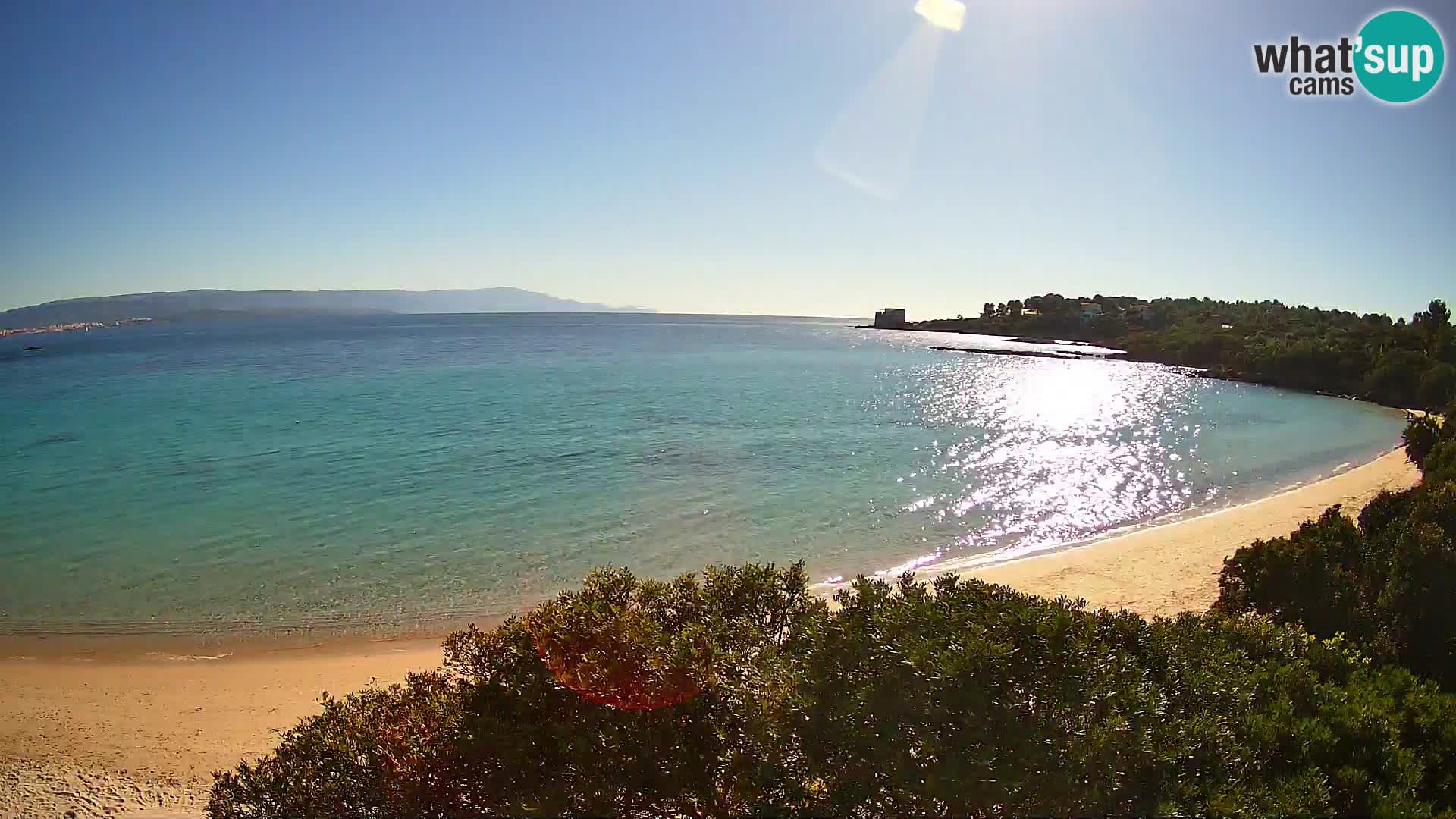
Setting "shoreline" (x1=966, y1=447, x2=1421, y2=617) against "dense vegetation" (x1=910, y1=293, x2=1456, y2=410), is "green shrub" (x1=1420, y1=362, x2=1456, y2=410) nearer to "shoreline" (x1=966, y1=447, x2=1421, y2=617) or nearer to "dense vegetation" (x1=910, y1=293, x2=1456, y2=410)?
"dense vegetation" (x1=910, y1=293, x2=1456, y2=410)

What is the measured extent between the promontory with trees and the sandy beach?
5127mm

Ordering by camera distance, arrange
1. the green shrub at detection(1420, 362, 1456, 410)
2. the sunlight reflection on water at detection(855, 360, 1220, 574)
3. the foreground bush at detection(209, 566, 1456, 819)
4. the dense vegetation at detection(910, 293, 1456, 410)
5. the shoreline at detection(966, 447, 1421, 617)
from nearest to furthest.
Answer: the foreground bush at detection(209, 566, 1456, 819)
the shoreline at detection(966, 447, 1421, 617)
the sunlight reflection on water at detection(855, 360, 1220, 574)
the green shrub at detection(1420, 362, 1456, 410)
the dense vegetation at detection(910, 293, 1456, 410)

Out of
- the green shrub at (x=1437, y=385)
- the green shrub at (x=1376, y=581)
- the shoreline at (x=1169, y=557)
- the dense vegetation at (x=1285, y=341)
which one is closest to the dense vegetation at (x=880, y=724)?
the green shrub at (x=1376, y=581)

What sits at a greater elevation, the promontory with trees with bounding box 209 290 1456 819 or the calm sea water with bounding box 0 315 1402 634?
the promontory with trees with bounding box 209 290 1456 819

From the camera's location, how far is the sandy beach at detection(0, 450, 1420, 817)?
8.67 m

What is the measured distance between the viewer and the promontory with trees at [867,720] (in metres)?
4.27

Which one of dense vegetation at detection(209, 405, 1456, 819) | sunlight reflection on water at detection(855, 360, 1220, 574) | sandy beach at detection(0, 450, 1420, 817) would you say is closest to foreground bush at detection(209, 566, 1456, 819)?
dense vegetation at detection(209, 405, 1456, 819)

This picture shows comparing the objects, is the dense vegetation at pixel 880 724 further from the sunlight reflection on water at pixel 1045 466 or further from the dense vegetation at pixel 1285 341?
the dense vegetation at pixel 1285 341

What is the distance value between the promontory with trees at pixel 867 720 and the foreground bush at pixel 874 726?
0.02m

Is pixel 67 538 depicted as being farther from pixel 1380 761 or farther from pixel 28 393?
pixel 28 393

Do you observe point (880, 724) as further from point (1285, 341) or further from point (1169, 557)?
point (1285, 341)

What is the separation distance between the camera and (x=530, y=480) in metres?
24.2

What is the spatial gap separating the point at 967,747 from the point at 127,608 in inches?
682

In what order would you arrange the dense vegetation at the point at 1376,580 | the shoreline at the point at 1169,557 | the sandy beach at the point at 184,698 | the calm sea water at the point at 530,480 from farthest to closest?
the calm sea water at the point at 530,480 → the shoreline at the point at 1169,557 → the sandy beach at the point at 184,698 → the dense vegetation at the point at 1376,580
